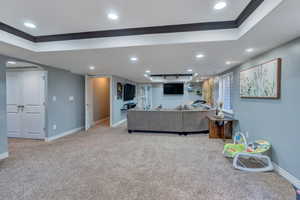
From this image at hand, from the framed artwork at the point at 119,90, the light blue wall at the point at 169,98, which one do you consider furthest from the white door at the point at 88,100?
the light blue wall at the point at 169,98

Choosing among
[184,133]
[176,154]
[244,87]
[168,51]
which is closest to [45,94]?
[168,51]

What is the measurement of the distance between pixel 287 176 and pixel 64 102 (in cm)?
591

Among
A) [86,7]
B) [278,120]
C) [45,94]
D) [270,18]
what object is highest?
[86,7]

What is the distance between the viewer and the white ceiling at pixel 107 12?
184cm

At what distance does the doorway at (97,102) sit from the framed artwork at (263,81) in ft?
16.7

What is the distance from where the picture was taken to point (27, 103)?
14.7ft

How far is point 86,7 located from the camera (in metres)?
1.92

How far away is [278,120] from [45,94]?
5670mm

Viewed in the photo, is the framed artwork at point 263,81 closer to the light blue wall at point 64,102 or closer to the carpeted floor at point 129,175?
the carpeted floor at point 129,175

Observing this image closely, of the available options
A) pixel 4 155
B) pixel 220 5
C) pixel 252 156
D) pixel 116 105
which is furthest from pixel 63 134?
pixel 220 5

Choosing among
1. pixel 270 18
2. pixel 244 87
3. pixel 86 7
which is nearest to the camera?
pixel 270 18

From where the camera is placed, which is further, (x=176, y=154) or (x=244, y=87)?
(x=244, y=87)

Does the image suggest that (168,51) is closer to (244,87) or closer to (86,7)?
(86,7)

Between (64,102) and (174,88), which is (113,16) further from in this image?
(174,88)
